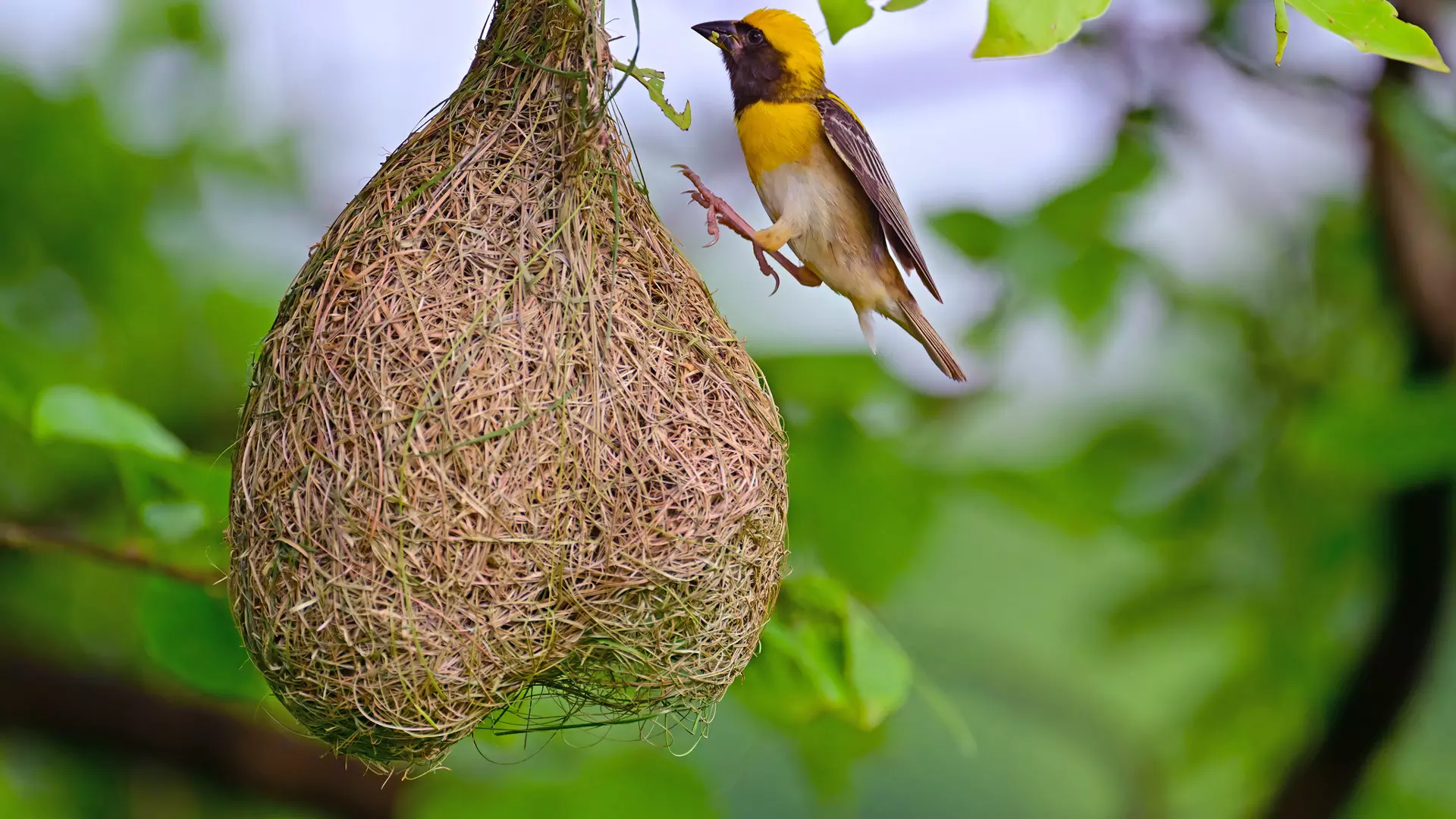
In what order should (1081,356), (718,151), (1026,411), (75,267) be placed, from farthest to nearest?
(1026,411) < (75,267) < (718,151) < (1081,356)

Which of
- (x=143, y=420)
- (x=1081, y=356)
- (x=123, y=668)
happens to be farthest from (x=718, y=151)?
(x=123, y=668)

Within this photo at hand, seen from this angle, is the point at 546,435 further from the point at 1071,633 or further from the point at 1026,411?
the point at 1071,633

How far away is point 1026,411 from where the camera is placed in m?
4.09

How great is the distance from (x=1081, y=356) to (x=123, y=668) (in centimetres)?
338

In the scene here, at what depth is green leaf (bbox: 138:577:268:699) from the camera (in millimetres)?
2271

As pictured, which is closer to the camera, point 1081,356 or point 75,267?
point 1081,356

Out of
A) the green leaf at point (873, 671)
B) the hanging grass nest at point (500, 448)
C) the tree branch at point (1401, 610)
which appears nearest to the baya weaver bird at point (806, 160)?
the hanging grass nest at point (500, 448)

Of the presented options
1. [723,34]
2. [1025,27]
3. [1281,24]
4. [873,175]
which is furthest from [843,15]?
[723,34]

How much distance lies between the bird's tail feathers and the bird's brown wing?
0.22 meters

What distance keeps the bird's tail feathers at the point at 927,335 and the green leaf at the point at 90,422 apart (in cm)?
148

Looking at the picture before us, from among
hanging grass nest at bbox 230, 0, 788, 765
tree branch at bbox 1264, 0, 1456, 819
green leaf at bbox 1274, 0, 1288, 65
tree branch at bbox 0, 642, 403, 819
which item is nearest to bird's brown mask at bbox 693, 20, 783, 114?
hanging grass nest at bbox 230, 0, 788, 765

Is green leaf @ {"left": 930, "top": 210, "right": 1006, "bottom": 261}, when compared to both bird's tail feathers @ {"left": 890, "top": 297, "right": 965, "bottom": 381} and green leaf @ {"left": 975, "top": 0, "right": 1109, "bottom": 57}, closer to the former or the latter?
bird's tail feathers @ {"left": 890, "top": 297, "right": 965, "bottom": 381}

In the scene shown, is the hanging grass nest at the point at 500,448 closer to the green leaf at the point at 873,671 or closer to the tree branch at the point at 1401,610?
the green leaf at the point at 873,671

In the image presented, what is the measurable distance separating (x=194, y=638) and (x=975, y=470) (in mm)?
2174
